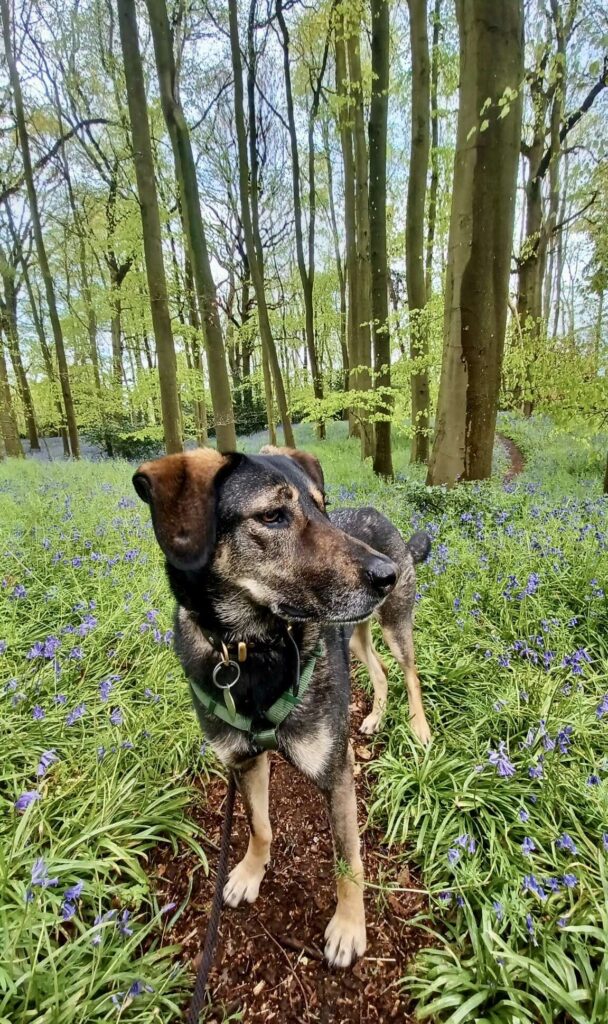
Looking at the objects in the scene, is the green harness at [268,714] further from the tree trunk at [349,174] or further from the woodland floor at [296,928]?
the tree trunk at [349,174]

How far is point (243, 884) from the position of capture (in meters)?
2.26

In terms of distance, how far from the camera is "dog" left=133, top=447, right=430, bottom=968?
1.82 meters

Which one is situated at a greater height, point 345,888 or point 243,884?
point 345,888

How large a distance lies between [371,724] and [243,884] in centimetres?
127

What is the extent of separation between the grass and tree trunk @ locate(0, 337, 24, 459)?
47.6 ft

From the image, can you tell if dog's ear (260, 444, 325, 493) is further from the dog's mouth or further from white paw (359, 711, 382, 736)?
white paw (359, 711, 382, 736)

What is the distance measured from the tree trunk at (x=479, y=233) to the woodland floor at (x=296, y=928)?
5.14 meters

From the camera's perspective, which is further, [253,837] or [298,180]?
[298,180]

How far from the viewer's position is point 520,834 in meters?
2.20

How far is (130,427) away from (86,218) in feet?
26.5

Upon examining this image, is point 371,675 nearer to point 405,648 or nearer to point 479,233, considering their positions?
point 405,648

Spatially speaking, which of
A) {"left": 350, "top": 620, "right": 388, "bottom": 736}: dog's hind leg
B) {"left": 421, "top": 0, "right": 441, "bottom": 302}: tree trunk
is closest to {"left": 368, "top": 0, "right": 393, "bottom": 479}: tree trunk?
{"left": 421, "top": 0, "right": 441, "bottom": 302}: tree trunk

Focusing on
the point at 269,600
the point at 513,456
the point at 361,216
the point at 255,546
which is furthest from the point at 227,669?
the point at 513,456

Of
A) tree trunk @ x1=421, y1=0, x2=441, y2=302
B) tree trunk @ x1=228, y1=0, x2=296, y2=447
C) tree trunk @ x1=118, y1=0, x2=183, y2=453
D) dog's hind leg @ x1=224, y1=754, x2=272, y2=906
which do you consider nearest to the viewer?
dog's hind leg @ x1=224, y1=754, x2=272, y2=906
